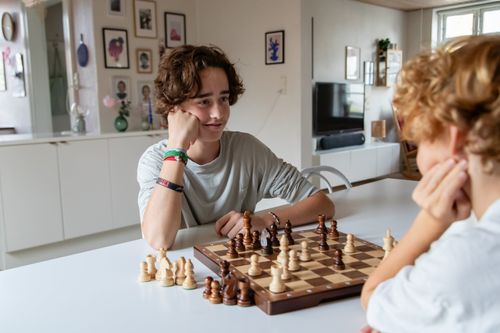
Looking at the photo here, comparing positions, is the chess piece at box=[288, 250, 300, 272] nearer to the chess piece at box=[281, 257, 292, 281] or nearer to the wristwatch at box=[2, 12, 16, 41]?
the chess piece at box=[281, 257, 292, 281]

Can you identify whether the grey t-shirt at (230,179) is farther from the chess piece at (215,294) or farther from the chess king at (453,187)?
→ the chess king at (453,187)

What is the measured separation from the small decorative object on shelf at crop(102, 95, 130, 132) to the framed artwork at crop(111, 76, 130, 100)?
0.05 metres

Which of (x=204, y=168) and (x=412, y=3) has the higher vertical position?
(x=412, y=3)

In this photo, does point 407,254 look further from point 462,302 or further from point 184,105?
point 184,105

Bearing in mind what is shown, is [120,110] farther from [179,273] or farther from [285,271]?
[285,271]

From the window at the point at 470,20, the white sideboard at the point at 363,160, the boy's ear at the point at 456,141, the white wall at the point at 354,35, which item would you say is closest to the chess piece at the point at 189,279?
the boy's ear at the point at 456,141

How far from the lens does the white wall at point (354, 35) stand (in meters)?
5.86

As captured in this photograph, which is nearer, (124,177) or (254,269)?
(254,269)

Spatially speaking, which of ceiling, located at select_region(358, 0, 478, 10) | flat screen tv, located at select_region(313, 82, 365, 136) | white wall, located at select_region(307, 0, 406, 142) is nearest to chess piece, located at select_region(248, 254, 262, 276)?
flat screen tv, located at select_region(313, 82, 365, 136)

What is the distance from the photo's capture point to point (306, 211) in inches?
60.2

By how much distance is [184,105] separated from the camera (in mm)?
1581

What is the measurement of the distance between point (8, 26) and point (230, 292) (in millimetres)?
5223

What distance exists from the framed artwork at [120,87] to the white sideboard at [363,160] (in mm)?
2441

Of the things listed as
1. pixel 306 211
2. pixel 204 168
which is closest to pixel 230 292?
pixel 306 211
